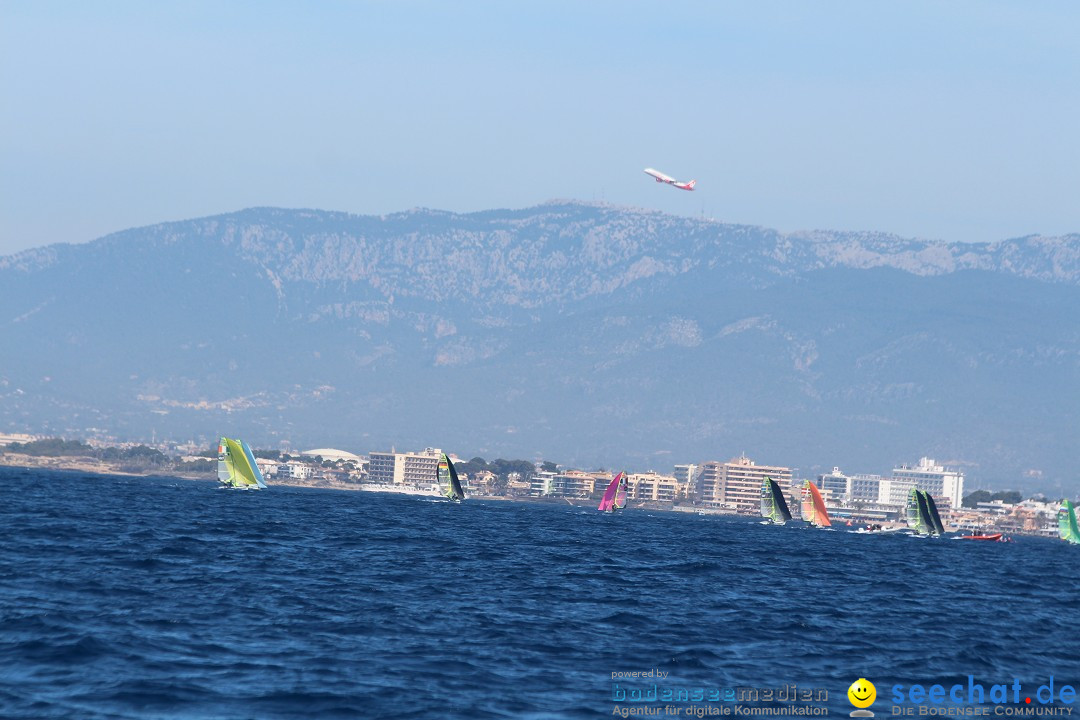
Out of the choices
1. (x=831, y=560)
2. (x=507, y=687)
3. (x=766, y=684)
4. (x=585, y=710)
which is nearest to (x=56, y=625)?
(x=507, y=687)

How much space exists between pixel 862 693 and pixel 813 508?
492 feet

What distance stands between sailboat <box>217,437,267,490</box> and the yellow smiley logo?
123026 millimetres

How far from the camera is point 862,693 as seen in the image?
32.9 m

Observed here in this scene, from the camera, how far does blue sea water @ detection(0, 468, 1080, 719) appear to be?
102 ft

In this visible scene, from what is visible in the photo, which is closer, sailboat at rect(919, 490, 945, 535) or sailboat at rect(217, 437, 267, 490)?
sailboat at rect(217, 437, 267, 490)

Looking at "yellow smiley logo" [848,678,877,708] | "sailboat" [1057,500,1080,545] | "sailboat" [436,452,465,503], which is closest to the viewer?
"yellow smiley logo" [848,678,877,708]

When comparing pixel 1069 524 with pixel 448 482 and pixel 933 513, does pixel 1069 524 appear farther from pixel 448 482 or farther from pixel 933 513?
pixel 448 482

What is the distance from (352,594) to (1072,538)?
153134 mm

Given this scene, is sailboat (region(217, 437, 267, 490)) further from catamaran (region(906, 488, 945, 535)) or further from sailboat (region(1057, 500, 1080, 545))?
sailboat (region(1057, 500, 1080, 545))

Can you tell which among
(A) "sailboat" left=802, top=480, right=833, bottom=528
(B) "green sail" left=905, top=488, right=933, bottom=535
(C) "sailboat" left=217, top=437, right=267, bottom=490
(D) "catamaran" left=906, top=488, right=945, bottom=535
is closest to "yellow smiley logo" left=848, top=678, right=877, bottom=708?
(C) "sailboat" left=217, top=437, right=267, bottom=490

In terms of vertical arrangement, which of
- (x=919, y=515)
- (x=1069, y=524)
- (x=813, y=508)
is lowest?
(x=919, y=515)

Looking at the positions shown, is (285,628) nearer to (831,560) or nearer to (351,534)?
(351,534)

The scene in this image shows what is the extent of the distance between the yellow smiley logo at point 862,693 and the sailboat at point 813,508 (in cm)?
14695

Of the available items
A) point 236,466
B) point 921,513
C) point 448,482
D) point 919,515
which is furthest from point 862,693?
point 448,482
